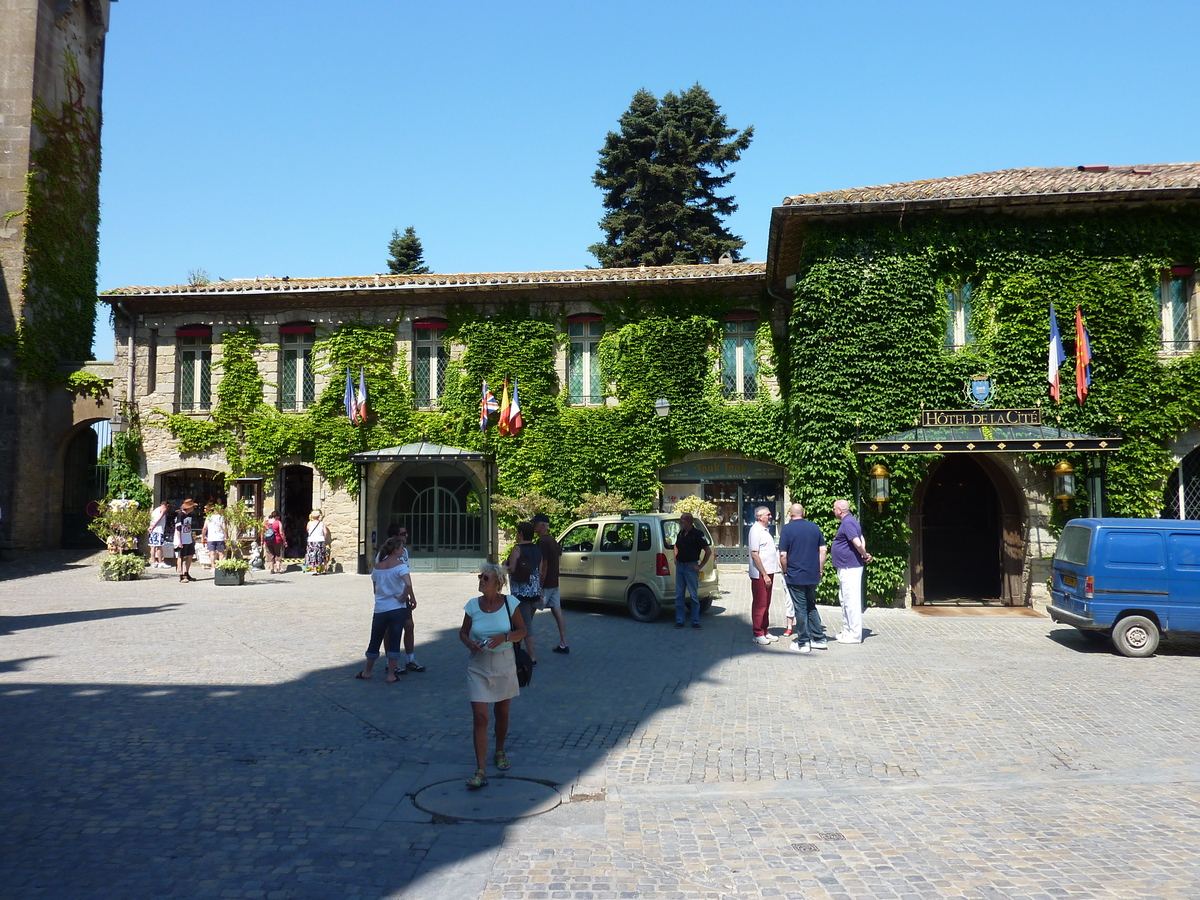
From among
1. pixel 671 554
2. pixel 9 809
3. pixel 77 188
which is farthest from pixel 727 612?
pixel 77 188

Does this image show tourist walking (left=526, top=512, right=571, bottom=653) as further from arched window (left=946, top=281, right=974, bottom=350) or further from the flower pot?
the flower pot

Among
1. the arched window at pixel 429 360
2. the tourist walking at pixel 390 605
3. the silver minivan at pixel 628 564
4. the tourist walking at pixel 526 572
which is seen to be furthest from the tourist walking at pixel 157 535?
the tourist walking at pixel 526 572

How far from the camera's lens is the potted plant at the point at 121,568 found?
18.1 m

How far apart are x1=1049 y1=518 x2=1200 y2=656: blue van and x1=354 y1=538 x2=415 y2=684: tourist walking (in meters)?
8.35

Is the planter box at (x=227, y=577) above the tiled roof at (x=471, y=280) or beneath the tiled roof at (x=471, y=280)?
beneath

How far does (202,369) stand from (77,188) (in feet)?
22.1

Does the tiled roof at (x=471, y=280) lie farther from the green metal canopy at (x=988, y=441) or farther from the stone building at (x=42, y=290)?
the green metal canopy at (x=988, y=441)

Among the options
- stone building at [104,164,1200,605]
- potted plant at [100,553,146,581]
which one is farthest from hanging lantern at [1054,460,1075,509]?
potted plant at [100,553,146,581]

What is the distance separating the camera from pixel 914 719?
7.51 metres

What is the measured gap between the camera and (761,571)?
1102 cm

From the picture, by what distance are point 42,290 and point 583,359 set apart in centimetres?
1439

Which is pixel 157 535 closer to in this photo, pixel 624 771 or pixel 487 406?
pixel 487 406

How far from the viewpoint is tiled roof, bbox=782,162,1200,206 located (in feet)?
47.8

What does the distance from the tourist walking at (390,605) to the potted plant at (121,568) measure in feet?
38.9
